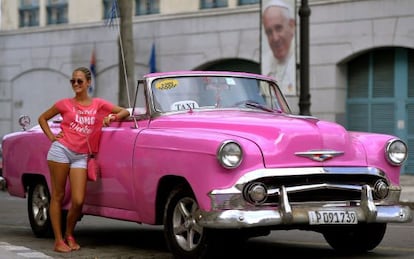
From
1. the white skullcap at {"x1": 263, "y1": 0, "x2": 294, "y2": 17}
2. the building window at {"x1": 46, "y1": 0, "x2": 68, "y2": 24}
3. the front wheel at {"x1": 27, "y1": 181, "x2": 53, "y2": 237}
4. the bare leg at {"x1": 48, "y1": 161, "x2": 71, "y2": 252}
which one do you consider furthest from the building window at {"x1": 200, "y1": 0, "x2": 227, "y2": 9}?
the bare leg at {"x1": 48, "y1": 161, "x2": 71, "y2": 252}

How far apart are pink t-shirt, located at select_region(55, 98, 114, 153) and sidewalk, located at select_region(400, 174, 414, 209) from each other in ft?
26.7

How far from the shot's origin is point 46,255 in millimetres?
8297

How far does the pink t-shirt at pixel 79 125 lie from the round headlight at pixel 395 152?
280cm

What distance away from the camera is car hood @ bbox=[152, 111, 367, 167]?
24.0ft

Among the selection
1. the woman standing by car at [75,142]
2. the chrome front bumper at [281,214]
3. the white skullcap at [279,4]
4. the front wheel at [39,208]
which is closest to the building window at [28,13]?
the white skullcap at [279,4]

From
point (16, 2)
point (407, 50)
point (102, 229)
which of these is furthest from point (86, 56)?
point (102, 229)

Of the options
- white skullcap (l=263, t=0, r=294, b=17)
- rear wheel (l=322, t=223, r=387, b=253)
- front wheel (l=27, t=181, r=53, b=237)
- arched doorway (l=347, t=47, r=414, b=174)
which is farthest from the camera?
arched doorway (l=347, t=47, r=414, b=174)

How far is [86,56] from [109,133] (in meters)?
21.6

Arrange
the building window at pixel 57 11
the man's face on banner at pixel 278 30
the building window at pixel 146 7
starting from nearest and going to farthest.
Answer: the man's face on banner at pixel 278 30 < the building window at pixel 146 7 < the building window at pixel 57 11

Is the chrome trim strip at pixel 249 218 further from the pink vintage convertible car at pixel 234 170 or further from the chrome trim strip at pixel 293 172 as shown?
the chrome trim strip at pixel 293 172

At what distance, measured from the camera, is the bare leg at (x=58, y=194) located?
339 inches

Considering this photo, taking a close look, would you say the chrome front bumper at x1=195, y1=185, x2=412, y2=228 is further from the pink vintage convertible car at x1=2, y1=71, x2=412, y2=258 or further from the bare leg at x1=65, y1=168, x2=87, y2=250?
the bare leg at x1=65, y1=168, x2=87, y2=250

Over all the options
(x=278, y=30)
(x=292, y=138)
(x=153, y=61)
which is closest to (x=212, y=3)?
(x=153, y=61)

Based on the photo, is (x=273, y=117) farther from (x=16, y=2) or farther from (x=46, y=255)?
(x=16, y=2)
